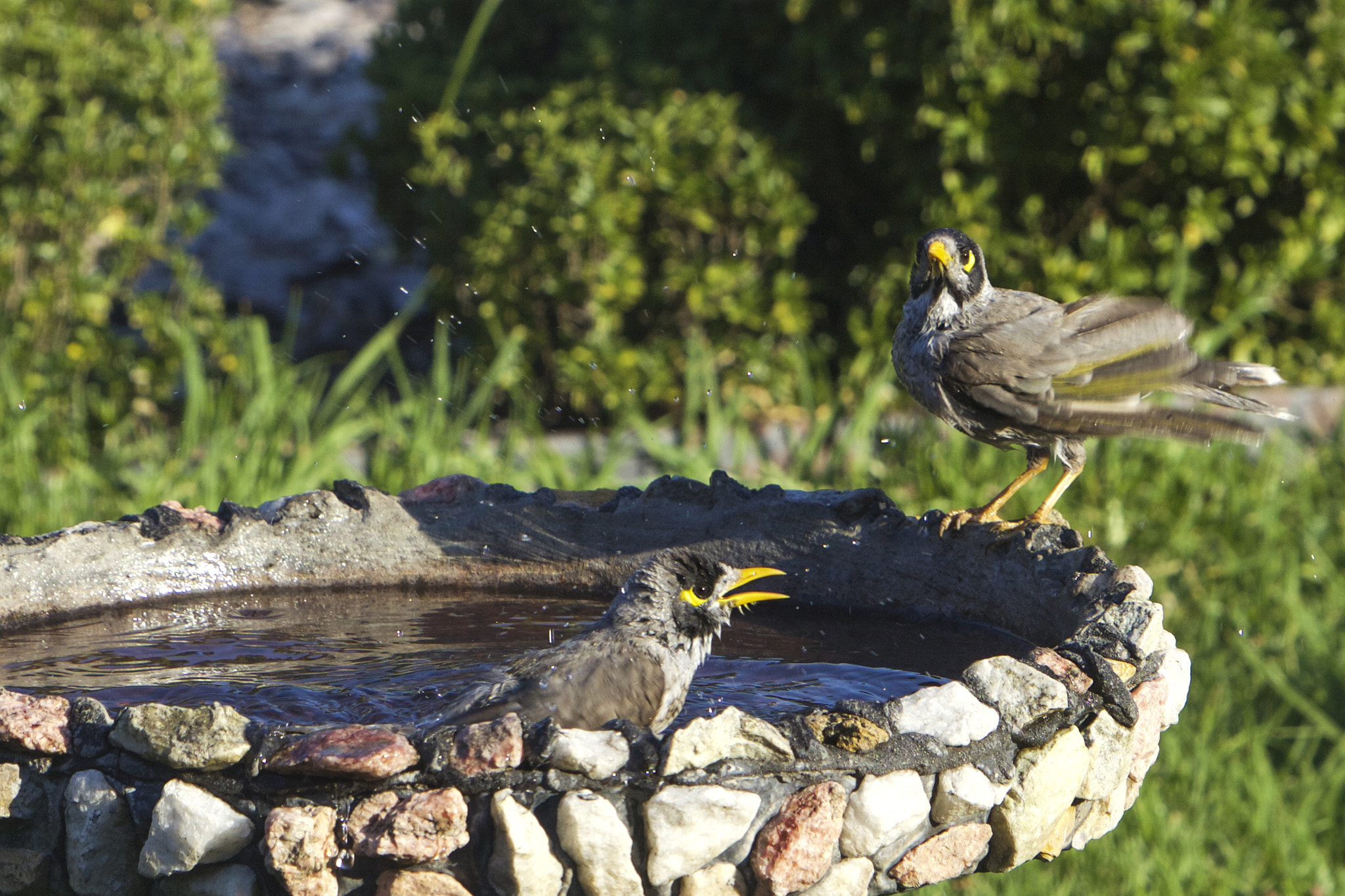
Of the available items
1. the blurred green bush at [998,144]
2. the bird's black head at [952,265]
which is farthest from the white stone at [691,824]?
the blurred green bush at [998,144]

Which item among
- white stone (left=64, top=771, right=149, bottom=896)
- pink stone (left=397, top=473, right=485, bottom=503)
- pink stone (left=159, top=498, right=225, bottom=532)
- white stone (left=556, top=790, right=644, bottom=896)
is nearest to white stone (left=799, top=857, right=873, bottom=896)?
white stone (left=556, top=790, right=644, bottom=896)

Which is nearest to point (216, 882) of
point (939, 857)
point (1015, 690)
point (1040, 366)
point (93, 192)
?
point (939, 857)

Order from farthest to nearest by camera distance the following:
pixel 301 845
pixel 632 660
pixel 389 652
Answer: pixel 389 652
pixel 632 660
pixel 301 845

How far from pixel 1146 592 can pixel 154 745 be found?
1601 millimetres

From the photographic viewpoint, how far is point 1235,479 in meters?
5.43

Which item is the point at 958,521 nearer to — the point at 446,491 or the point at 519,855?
the point at 446,491

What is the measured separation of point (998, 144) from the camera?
20.7 ft

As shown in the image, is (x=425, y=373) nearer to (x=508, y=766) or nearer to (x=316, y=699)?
(x=316, y=699)

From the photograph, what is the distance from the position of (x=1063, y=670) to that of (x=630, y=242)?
4.50m

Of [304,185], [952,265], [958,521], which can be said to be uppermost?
[952,265]

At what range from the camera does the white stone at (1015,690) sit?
6.33ft

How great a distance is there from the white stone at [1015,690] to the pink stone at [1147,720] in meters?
A: 0.20

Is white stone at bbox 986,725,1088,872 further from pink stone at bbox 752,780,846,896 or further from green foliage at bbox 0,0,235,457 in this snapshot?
green foliage at bbox 0,0,235,457

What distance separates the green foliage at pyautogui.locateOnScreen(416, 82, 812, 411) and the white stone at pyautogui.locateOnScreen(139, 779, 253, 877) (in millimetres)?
4562
